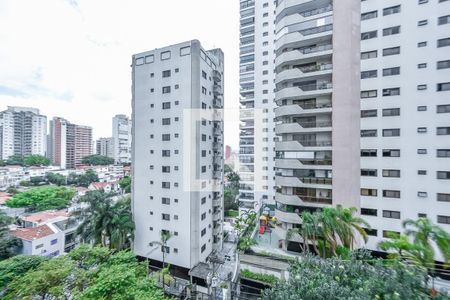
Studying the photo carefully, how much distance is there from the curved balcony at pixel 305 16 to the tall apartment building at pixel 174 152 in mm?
9053

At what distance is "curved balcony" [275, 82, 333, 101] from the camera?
1811 cm

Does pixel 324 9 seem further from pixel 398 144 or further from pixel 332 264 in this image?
pixel 332 264

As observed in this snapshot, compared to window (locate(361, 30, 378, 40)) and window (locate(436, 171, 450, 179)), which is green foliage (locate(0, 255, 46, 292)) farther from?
window (locate(361, 30, 378, 40))

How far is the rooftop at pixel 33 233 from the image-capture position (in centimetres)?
2056

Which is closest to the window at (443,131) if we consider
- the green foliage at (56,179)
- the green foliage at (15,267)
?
the green foliage at (15,267)

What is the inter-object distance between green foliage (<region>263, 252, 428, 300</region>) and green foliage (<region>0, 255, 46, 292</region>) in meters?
16.3

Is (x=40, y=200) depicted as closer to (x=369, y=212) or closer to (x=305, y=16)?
(x=305, y=16)

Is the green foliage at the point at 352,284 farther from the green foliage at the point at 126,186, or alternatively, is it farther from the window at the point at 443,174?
the green foliage at the point at 126,186

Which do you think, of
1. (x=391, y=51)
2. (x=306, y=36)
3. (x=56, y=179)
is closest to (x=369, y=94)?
(x=391, y=51)

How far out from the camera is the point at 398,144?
16.7m

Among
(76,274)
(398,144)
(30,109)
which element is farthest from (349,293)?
(30,109)

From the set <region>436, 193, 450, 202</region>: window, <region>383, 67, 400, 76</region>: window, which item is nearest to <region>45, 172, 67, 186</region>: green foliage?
<region>383, 67, 400, 76</region>: window

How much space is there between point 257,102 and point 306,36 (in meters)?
18.3

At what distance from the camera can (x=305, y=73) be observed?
18828mm
